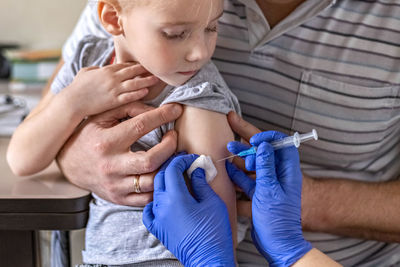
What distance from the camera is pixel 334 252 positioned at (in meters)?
1.44

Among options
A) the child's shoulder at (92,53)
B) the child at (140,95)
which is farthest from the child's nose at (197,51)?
the child's shoulder at (92,53)

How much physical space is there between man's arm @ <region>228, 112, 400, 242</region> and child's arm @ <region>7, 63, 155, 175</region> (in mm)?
571

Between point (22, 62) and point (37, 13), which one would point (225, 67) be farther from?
point (37, 13)

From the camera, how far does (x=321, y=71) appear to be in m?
1.35

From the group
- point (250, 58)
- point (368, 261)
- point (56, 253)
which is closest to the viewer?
point (250, 58)

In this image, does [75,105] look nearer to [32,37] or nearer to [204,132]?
[204,132]

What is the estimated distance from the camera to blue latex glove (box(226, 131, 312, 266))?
107 cm

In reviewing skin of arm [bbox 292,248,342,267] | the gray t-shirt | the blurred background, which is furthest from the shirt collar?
the blurred background

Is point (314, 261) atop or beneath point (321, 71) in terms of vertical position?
beneath

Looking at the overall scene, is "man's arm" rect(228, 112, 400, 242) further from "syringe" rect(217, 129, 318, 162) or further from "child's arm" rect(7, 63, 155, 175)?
"child's arm" rect(7, 63, 155, 175)

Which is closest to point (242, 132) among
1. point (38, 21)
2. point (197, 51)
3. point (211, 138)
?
point (211, 138)

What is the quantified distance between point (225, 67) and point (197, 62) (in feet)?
1.01

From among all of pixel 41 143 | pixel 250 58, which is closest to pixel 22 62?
pixel 41 143

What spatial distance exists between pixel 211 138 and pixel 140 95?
22cm
